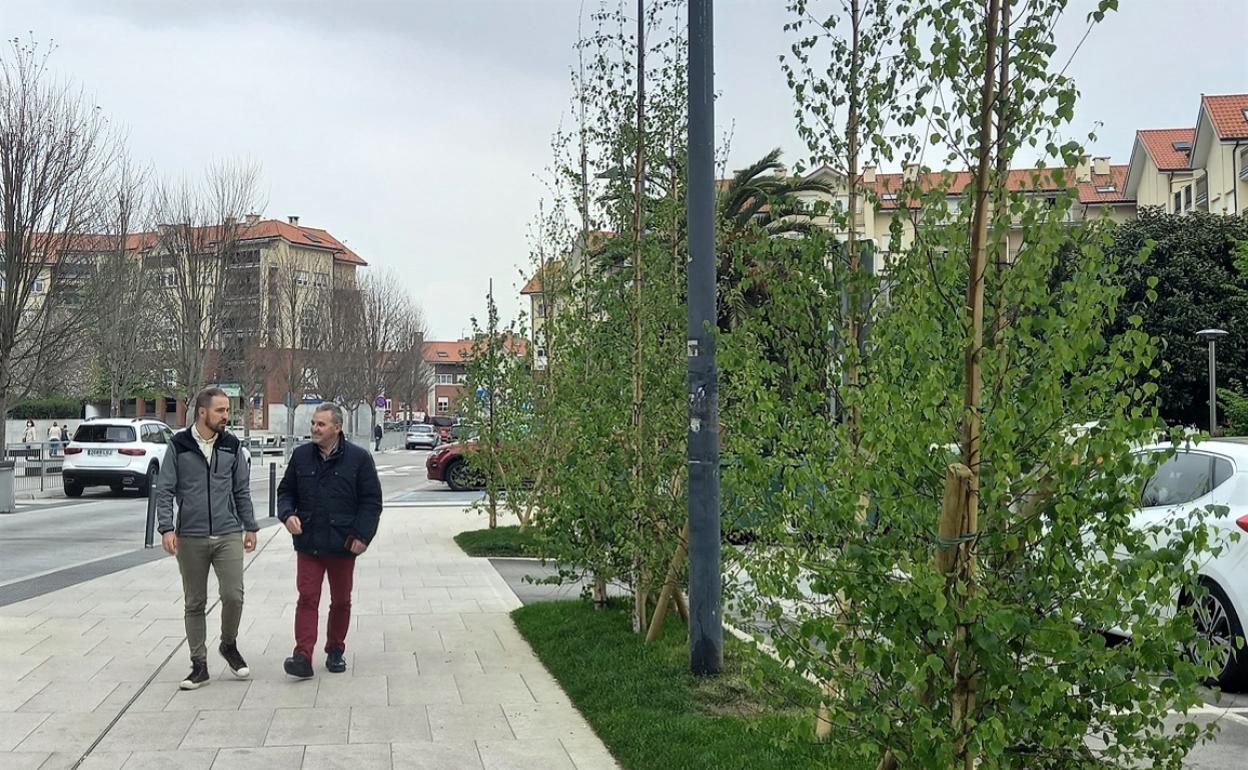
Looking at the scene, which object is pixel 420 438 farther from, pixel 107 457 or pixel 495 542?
pixel 495 542

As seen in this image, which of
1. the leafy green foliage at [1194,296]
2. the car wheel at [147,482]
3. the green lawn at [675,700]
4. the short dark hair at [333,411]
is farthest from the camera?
the leafy green foliage at [1194,296]

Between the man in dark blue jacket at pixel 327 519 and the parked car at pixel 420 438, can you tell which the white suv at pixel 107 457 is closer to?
the man in dark blue jacket at pixel 327 519

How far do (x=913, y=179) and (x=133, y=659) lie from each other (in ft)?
22.0

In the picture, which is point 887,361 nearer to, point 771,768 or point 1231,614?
point 771,768

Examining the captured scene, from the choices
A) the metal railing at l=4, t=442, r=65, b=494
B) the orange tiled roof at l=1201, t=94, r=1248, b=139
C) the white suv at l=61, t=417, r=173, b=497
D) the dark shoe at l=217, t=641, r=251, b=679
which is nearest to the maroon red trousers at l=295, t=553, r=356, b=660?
the dark shoe at l=217, t=641, r=251, b=679

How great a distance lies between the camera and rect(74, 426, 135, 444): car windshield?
27.9 meters

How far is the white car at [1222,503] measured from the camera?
283 inches

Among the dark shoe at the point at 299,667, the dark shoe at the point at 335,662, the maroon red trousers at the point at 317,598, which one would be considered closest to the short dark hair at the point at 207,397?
the maroon red trousers at the point at 317,598

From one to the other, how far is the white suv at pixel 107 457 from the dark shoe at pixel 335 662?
21.4 meters

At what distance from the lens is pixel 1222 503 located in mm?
6914

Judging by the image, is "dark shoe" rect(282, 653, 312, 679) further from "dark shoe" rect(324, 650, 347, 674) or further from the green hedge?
the green hedge

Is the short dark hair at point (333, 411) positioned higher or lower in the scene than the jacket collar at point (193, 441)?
higher

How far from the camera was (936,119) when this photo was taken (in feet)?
12.0

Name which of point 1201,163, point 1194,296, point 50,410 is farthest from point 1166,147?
point 50,410
